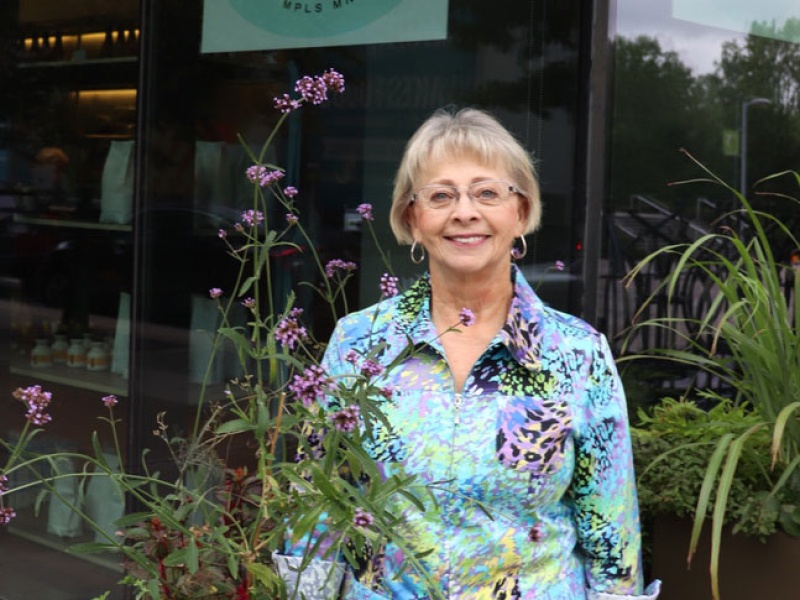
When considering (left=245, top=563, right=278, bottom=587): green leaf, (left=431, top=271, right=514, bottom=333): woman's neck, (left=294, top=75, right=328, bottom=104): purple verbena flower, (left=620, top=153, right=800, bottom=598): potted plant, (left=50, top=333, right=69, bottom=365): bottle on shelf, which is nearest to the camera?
(left=245, top=563, right=278, bottom=587): green leaf

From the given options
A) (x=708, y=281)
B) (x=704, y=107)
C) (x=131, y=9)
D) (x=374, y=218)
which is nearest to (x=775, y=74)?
(x=704, y=107)

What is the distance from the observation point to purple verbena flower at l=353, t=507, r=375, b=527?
6.35ft

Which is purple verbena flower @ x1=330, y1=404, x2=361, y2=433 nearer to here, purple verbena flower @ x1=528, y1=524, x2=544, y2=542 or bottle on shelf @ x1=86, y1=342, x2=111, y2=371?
purple verbena flower @ x1=528, y1=524, x2=544, y2=542

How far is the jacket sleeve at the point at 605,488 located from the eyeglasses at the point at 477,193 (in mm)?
347

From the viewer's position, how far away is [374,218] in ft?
15.2

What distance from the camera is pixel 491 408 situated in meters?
2.57

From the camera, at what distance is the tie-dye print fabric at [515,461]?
251 cm

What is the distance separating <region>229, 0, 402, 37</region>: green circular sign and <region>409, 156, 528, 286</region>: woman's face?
1.93 metres

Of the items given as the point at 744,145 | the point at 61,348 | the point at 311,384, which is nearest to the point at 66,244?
the point at 61,348

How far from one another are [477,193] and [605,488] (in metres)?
0.62

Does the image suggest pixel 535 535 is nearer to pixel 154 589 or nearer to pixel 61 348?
pixel 154 589

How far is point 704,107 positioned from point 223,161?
5.66 feet

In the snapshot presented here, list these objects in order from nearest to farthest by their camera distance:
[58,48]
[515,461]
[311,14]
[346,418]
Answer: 1. [346,418]
2. [515,461]
3. [311,14]
4. [58,48]

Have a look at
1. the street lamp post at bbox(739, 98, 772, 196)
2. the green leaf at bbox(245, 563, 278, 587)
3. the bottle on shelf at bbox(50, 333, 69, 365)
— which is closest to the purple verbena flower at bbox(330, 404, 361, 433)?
the green leaf at bbox(245, 563, 278, 587)
